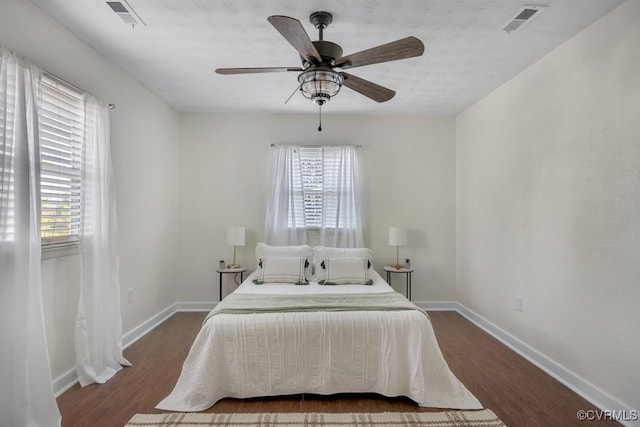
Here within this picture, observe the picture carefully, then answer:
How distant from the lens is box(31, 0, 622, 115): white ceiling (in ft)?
6.94

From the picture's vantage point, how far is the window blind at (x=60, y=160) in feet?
7.22

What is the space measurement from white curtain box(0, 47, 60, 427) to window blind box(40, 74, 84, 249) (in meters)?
0.20

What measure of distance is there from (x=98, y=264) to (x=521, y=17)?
352cm

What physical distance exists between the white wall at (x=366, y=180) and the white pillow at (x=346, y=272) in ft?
2.64

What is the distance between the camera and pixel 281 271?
11.7ft

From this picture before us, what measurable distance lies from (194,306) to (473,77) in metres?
4.19

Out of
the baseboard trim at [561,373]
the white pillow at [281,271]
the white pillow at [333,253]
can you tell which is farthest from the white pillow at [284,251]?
the baseboard trim at [561,373]

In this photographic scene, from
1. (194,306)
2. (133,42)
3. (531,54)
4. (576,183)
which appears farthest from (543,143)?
(194,306)

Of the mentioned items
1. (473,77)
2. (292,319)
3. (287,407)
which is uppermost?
(473,77)

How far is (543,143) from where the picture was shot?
280 cm

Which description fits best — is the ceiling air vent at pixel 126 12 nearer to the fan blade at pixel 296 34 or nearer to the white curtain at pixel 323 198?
the fan blade at pixel 296 34

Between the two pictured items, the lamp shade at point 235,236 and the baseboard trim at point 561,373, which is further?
the lamp shade at point 235,236

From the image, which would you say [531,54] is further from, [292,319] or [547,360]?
[292,319]
